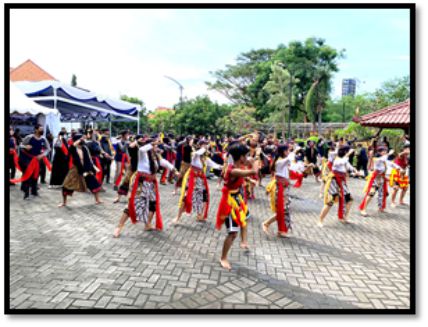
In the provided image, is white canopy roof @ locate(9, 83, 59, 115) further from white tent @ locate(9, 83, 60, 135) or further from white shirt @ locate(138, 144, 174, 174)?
white shirt @ locate(138, 144, 174, 174)

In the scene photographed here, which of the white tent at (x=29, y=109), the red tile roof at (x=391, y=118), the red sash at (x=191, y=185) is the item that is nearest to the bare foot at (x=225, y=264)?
the red sash at (x=191, y=185)

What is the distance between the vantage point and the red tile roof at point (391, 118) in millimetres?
9913

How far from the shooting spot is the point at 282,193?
582 cm

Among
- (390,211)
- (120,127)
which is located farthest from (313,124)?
(390,211)

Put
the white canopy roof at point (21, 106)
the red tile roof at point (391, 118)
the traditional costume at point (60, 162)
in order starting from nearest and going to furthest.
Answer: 1. the traditional costume at point (60, 162)
2. the red tile roof at point (391, 118)
3. the white canopy roof at point (21, 106)

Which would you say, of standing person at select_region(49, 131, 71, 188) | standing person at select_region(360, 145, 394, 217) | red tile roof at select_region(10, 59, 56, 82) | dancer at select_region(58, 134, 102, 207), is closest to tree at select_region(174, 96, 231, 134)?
standing person at select_region(49, 131, 71, 188)

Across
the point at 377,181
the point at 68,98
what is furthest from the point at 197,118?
the point at 377,181

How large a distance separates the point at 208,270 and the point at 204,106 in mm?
22695

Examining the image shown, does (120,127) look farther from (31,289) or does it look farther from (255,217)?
(31,289)

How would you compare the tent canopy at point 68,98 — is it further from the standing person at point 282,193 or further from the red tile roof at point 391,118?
the red tile roof at point 391,118

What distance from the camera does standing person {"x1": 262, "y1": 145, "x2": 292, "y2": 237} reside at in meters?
5.81

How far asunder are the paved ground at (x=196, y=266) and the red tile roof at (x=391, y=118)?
4087 millimetres

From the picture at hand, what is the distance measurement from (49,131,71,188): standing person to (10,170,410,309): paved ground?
115 inches

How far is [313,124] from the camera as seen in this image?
34750 mm
